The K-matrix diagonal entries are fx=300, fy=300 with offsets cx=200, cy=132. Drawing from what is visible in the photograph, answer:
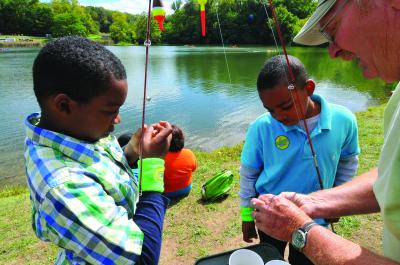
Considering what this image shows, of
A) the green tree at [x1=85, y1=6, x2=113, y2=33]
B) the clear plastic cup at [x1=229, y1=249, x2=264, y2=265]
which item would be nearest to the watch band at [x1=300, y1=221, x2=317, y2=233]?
the clear plastic cup at [x1=229, y1=249, x2=264, y2=265]

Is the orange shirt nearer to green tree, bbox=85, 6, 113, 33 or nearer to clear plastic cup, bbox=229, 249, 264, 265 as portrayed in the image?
clear plastic cup, bbox=229, 249, 264, 265

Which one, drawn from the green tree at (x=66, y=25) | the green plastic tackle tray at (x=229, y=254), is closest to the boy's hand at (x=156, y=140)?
the green plastic tackle tray at (x=229, y=254)

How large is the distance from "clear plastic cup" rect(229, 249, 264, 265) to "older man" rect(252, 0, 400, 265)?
0.68 feet

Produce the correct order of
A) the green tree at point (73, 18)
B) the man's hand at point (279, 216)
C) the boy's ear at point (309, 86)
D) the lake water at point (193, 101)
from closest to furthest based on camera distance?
1. the man's hand at point (279, 216)
2. the boy's ear at point (309, 86)
3. the lake water at point (193, 101)
4. the green tree at point (73, 18)

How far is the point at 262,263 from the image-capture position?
1539 mm

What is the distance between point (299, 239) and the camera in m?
1.54

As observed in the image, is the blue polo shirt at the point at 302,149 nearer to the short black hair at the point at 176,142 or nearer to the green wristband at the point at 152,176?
the green wristband at the point at 152,176

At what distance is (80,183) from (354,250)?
48.3 inches

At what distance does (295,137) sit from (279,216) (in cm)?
84

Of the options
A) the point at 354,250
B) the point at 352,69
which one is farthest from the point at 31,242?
the point at 352,69

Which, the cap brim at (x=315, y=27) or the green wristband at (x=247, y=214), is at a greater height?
the cap brim at (x=315, y=27)

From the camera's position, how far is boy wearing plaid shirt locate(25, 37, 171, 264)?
122cm

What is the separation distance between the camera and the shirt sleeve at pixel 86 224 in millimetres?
1194

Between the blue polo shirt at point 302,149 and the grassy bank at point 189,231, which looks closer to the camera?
the blue polo shirt at point 302,149
